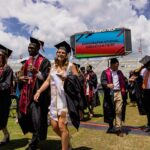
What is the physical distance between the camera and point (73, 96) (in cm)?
621

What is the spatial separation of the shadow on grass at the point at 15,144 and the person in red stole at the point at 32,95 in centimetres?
70

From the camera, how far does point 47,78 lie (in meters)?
6.44

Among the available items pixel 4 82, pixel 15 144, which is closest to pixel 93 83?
pixel 15 144

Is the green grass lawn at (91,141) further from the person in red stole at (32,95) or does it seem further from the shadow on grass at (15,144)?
the person in red stole at (32,95)

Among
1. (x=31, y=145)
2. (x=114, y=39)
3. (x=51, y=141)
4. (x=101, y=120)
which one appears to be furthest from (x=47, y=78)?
(x=114, y=39)

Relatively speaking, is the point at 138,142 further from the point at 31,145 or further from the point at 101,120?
the point at 101,120

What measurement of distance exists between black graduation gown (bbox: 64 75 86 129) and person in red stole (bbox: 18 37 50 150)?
78 cm

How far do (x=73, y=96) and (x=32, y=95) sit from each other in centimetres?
108

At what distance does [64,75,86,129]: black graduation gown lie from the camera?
6160 mm

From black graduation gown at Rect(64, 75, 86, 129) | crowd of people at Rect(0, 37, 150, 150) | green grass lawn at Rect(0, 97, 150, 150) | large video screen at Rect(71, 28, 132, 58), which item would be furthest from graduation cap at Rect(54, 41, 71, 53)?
large video screen at Rect(71, 28, 132, 58)

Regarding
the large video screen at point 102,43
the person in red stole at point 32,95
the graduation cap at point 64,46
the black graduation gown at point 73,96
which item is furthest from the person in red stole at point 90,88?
the large video screen at point 102,43

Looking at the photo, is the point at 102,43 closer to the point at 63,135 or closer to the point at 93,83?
the point at 93,83

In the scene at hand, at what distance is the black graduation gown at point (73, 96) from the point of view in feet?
20.2

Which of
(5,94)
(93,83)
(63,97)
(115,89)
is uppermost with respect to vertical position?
(93,83)
